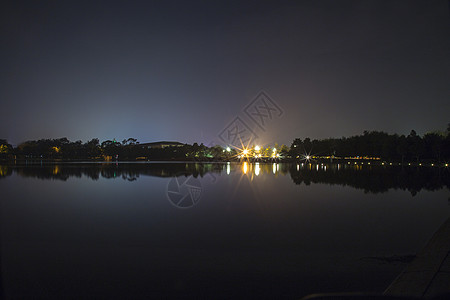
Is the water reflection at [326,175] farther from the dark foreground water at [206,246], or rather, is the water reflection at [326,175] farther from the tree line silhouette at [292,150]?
the tree line silhouette at [292,150]

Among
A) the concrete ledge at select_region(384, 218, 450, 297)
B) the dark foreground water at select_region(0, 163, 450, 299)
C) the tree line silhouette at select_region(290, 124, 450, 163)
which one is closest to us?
the concrete ledge at select_region(384, 218, 450, 297)

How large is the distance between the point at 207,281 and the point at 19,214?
29.5ft

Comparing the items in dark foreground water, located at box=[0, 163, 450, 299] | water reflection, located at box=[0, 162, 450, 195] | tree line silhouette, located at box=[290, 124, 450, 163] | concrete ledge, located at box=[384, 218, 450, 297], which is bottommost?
dark foreground water, located at box=[0, 163, 450, 299]

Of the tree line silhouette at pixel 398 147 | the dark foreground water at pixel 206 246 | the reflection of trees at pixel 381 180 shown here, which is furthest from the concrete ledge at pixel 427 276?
the tree line silhouette at pixel 398 147

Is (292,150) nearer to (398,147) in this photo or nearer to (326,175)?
(398,147)

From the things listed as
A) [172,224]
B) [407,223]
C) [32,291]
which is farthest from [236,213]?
[32,291]

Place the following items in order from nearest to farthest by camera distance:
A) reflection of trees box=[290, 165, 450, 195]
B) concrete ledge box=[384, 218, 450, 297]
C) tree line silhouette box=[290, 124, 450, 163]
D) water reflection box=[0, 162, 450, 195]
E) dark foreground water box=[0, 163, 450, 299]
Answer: concrete ledge box=[384, 218, 450, 297] < dark foreground water box=[0, 163, 450, 299] < reflection of trees box=[290, 165, 450, 195] < water reflection box=[0, 162, 450, 195] < tree line silhouette box=[290, 124, 450, 163]

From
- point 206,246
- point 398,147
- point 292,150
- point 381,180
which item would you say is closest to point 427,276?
point 206,246

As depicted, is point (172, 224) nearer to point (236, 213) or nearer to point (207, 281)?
point (236, 213)

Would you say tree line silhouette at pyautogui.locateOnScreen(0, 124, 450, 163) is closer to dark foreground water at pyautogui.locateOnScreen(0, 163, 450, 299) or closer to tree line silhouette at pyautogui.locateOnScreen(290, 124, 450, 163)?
tree line silhouette at pyautogui.locateOnScreen(290, 124, 450, 163)

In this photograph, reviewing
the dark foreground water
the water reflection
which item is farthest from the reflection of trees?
the dark foreground water

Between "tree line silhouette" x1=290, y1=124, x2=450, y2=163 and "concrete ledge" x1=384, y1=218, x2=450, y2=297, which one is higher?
"tree line silhouette" x1=290, y1=124, x2=450, y2=163

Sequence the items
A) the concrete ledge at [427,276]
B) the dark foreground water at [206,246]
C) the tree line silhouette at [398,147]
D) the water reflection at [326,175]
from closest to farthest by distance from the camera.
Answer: the concrete ledge at [427,276] < the dark foreground water at [206,246] < the water reflection at [326,175] < the tree line silhouette at [398,147]

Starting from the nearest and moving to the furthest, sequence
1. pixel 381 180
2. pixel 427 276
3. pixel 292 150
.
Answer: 1. pixel 427 276
2. pixel 381 180
3. pixel 292 150
